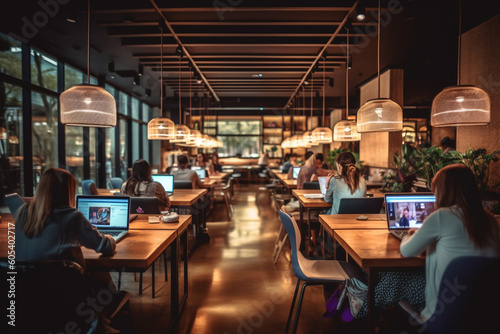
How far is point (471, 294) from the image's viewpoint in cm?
154

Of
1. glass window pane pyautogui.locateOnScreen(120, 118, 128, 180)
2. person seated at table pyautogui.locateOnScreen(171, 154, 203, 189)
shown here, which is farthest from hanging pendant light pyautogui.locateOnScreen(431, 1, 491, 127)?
glass window pane pyautogui.locateOnScreen(120, 118, 128, 180)

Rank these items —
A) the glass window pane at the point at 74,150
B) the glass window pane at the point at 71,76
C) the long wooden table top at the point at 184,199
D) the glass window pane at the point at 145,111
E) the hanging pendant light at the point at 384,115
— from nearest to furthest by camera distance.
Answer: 1. the hanging pendant light at the point at 384,115
2. the long wooden table top at the point at 184,199
3. the glass window pane at the point at 71,76
4. the glass window pane at the point at 74,150
5. the glass window pane at the point at 145,111

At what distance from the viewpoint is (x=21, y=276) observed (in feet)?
5.10

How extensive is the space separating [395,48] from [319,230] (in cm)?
394

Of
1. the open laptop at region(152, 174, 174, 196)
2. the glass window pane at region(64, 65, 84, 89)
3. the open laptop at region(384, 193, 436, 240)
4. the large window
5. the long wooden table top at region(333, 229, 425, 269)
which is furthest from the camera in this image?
the large window

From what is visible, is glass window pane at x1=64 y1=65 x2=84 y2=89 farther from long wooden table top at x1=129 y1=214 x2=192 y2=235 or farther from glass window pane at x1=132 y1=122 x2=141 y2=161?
long wooden table top at x1=129 y1=214 x2=192 y2=235

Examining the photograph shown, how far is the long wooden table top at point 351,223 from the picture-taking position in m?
2.83

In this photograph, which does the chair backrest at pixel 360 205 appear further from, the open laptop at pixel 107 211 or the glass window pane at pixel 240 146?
the glass window pane at pixel 240 146

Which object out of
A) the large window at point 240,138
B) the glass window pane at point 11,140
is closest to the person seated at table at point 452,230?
the glass window pane at point 11,140

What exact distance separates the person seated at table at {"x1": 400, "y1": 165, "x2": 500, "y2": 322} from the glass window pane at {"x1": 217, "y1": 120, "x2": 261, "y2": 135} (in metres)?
14.3

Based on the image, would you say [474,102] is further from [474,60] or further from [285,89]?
[285,89]

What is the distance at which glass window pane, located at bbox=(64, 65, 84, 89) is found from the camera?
719 centimetres

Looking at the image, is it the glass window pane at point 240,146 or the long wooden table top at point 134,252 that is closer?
the long wooden table top at point 134,252

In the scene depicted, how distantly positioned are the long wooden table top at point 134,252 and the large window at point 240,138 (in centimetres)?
1356
